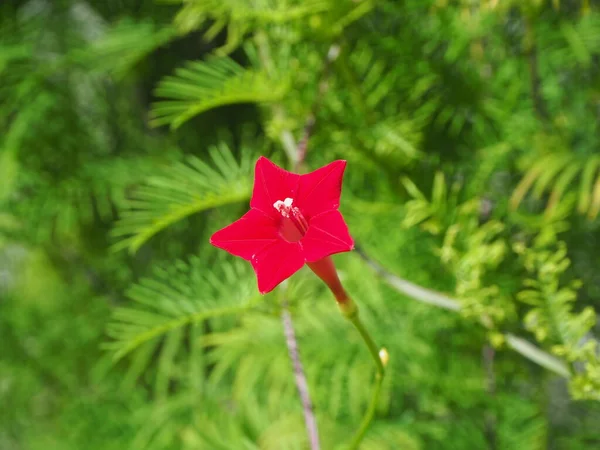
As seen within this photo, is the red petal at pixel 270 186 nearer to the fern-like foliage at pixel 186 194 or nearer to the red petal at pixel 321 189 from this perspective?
the red petal at pixel 321 189

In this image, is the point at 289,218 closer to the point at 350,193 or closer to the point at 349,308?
the point at 349,308

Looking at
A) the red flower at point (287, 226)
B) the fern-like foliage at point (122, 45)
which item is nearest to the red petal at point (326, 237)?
the red flower at point (287, 226)

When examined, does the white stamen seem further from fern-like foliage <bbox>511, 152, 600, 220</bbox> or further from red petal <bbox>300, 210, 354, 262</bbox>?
fern-like foliage <bbox>511, 152, 600, 220</bbox>

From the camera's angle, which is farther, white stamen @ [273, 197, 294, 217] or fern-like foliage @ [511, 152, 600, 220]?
fern-like foliage @ [511, 152, 600, 220]

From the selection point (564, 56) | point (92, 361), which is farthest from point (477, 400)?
point (92, 361)

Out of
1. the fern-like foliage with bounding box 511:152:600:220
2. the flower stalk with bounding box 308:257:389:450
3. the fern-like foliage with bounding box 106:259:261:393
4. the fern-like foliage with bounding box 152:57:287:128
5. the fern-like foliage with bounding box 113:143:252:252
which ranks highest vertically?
the fern-like foliage with bounding box 152:57:287:128

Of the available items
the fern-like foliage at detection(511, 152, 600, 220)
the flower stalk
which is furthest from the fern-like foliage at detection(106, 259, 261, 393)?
the fern-like foliage at detection(511, 152, 600, 220)

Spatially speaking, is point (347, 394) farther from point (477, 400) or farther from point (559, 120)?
point (559, 120)
